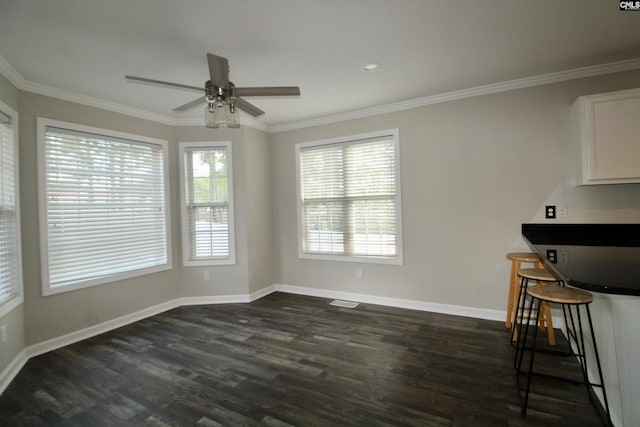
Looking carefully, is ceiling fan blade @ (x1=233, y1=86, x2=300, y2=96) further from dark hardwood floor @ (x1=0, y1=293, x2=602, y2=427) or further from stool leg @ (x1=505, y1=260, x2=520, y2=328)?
stool leg @ (x1=505, y1=260, x2=520, y2=328)

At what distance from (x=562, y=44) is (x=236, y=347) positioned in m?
3.73

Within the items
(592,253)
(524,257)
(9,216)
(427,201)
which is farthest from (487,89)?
(9,216)

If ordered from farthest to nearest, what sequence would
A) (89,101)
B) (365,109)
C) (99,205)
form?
(365,109), (99,205), (89,101)

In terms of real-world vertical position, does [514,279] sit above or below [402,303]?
above

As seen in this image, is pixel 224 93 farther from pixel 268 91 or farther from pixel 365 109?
pixel 365 109

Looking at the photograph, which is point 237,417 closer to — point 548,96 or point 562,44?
point 562,44

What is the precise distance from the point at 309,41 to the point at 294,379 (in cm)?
253

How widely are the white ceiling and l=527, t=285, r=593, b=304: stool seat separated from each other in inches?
71.1

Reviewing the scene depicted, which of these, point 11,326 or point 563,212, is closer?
point 11,326

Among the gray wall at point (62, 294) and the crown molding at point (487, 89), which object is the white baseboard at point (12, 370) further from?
the crown molding at point (487, 89)

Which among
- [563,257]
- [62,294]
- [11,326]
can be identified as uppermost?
[563,257]

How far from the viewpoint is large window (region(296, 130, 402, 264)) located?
3.85m

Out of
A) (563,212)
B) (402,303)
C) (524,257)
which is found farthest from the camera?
(402,303)

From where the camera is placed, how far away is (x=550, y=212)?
302 cm
